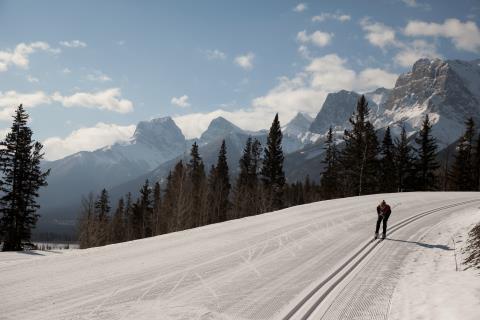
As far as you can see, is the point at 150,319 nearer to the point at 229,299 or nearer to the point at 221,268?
the point at 229,299

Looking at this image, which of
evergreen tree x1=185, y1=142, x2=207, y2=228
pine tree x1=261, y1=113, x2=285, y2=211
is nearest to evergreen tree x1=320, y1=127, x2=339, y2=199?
pine tree x1=261, y1=113, x2=285, y2=211

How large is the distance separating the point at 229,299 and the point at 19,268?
6.33 meters

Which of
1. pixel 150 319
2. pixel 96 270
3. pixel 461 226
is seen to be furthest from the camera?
pixel 461 226

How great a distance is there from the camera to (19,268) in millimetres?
11273

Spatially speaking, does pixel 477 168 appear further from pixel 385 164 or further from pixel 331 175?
pixel 331 175

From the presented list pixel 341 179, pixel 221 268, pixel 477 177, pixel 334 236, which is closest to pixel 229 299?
pixel 221 268

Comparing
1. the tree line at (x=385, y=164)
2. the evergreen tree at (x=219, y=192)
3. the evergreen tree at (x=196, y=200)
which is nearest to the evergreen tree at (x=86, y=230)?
the evergreen tree at (x=196, y=200)

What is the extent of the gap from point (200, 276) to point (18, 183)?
30461 mm

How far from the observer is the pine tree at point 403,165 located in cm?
5462

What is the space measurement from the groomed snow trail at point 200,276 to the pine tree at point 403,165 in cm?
3826

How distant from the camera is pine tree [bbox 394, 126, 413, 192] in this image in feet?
179

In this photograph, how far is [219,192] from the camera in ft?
193

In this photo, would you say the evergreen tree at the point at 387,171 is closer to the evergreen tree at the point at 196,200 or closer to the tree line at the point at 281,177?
the tree line at the point at 281,177

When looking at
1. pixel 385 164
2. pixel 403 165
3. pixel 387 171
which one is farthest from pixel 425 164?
pixel 385 164
